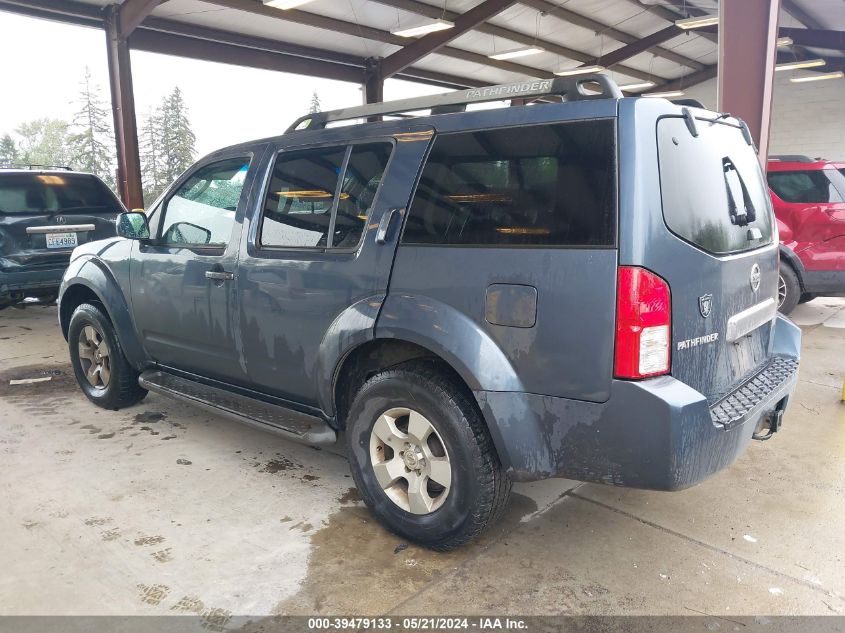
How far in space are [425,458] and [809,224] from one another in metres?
5.98

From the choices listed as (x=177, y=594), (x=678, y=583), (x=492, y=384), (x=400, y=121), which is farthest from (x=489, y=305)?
(x=177, y=594)

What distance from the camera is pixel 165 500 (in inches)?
123

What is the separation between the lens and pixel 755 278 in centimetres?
271

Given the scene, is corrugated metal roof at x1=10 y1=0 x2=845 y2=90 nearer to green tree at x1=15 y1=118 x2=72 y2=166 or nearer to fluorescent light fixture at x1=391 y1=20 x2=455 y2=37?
fluorescent light fixture at x1=391 y1=20 x2=455 y2=37

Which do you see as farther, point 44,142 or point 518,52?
point 518,52

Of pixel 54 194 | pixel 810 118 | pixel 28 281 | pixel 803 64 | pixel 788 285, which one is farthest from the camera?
pixel 810 118

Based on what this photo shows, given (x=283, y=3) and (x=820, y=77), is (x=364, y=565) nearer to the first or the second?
(x=283, y=3)

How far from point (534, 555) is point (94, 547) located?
189 cm

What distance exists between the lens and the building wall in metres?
18.0

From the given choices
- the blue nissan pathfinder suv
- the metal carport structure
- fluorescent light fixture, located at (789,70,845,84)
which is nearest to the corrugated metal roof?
the metal carport structure

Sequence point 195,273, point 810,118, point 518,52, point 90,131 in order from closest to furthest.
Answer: point 195,273
point 90,131
point 518,52
point 810,118

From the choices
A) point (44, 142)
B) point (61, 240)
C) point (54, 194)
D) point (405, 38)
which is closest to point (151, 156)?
point (44, 142)

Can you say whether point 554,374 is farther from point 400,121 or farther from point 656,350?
point 400,121

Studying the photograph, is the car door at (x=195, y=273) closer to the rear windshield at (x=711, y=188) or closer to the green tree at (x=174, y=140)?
the rear windshield at (x=711, y=188)
